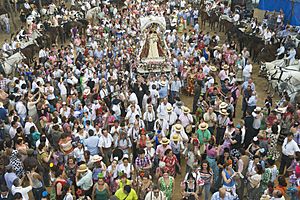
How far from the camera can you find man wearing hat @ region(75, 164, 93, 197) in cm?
721

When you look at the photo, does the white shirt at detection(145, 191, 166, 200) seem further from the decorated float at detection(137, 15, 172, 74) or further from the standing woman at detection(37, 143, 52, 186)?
the decorated float at detection(137, 15, 172, 74)

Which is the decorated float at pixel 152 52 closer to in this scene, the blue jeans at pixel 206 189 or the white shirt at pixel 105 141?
the white shirt at pixel 105 141

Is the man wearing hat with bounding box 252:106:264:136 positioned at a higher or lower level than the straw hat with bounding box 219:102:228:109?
lower

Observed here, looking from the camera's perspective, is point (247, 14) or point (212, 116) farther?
point (247, 14)

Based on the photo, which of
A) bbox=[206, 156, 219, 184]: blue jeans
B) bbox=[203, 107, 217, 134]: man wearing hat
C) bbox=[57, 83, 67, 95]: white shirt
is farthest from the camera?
bbox=[57, 83, 67, 95]: white shirt

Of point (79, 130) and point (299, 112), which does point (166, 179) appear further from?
point (299, 112)

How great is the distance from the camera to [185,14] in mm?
22578

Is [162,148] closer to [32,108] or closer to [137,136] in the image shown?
[137,136]

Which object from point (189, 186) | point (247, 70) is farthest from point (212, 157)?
point (247, 70)

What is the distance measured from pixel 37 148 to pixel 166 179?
2.84 m

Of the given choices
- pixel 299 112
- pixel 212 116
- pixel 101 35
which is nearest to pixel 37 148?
pixel 212 116

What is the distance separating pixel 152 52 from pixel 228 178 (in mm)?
9310

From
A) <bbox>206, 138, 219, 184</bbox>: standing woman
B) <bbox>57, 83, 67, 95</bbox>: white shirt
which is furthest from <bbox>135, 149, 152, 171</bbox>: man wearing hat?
<bbox>57, 83, 67, 95</bbox>: white shirt

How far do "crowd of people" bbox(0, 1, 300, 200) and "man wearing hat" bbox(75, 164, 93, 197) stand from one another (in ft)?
0.06
